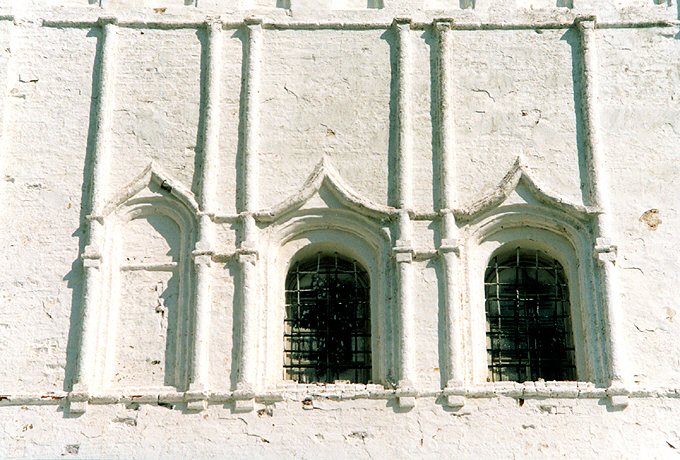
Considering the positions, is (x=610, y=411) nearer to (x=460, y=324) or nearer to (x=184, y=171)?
(x=460, y=324)

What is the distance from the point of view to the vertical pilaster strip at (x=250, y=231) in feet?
50.9

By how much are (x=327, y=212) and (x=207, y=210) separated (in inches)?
45.0

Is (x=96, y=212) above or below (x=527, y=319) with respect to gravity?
above

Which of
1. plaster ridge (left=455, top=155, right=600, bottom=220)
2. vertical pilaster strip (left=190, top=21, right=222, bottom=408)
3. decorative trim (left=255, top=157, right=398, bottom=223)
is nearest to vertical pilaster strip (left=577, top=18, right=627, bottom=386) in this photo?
→ plaster ridge (left=455, top=155, right=600, bottom=220)

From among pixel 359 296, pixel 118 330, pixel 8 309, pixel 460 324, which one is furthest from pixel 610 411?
pixel 8 309

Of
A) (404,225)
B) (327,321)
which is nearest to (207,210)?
(327,321)

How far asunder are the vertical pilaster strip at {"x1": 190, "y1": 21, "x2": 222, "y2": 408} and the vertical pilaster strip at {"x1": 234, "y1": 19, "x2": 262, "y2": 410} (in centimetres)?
29

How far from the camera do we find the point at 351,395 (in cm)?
1545

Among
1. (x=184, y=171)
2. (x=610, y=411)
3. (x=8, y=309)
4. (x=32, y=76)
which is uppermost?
(x=32, y=76)

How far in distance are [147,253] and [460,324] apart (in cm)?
304

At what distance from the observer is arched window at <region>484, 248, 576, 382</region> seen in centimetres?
1605

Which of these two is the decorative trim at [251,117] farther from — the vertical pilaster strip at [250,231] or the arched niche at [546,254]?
the arched niche at [546,254]

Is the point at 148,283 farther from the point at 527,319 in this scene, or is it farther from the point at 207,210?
the point at 527,319

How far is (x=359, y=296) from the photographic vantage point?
53.6 feet
